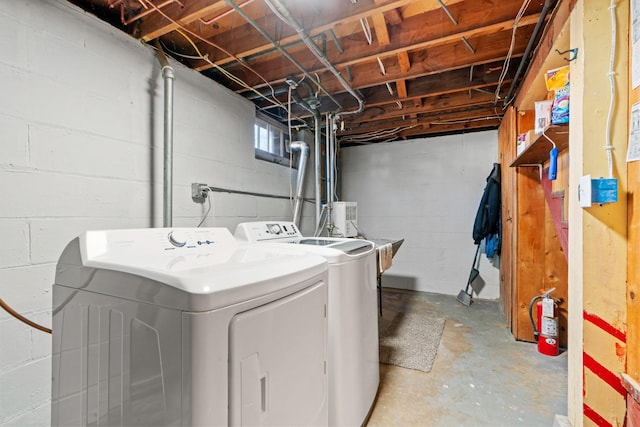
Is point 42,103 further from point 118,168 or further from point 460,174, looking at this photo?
point 460,174

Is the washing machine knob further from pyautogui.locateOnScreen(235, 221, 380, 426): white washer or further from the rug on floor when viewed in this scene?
the rug on floor

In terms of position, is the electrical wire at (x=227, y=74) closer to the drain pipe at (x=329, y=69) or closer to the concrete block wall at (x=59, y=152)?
the concrete block wall at (x=59, y=152)

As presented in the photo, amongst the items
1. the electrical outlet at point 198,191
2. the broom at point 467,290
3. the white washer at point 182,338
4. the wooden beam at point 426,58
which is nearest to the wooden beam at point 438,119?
the wooden beam at point 426,58

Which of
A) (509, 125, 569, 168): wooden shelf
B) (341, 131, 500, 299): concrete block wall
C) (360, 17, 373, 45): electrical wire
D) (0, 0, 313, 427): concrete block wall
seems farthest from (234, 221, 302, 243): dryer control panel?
(341, 131, 500, 299): concrete block wall

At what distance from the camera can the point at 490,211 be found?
338 cm

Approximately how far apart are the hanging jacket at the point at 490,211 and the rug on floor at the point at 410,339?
1193 millimetres

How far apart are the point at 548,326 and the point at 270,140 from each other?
9.69ft

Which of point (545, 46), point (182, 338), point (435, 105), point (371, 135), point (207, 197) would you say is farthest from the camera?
point (371, 135)

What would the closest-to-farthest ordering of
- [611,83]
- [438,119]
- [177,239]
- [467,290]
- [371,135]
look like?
1. [611,83]
2. [177,239]
3. [438,119]
4. [467,290]
5. [371,135]

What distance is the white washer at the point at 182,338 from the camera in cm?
69

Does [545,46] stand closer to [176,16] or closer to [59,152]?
[176,16]

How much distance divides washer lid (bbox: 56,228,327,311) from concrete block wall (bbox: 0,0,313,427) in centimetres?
36

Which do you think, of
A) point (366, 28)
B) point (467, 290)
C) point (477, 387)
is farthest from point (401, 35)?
point (467, 290)

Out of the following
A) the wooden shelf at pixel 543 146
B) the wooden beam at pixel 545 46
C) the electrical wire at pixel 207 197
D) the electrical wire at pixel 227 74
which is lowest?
the electrical wire at pixel 207 197
